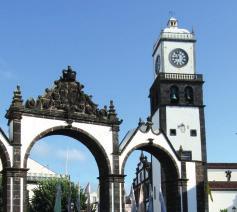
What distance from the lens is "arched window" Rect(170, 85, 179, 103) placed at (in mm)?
60172

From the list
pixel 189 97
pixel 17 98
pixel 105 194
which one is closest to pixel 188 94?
pixel 189 97

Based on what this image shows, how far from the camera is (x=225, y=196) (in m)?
64.6

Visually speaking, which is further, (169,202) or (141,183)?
(141,183)

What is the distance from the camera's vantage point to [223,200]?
64312 millimetres

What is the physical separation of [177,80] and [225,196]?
14.5m

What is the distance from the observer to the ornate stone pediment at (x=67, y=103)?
36.4 meters

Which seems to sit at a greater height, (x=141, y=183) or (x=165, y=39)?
(x=165, y=39)

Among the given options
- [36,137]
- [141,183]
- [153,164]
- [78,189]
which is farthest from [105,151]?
[141,183]

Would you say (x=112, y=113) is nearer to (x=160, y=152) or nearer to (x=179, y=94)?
(x=160, y=152)

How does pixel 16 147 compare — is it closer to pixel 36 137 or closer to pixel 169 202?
pixel 36 137

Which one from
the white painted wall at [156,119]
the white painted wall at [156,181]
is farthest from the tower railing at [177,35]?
the white painted wall at [156,181]

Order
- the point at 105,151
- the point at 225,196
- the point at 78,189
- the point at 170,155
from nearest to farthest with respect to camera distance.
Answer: the point at 105,151 → the point at 170,155 → the point at 78,189 → the point at 225,196

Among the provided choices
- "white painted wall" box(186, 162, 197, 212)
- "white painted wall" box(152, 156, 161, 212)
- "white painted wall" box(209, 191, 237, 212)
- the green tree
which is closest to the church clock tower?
"white painted wall" box(152, 156, 161, 212)

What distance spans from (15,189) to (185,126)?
27.4 m
